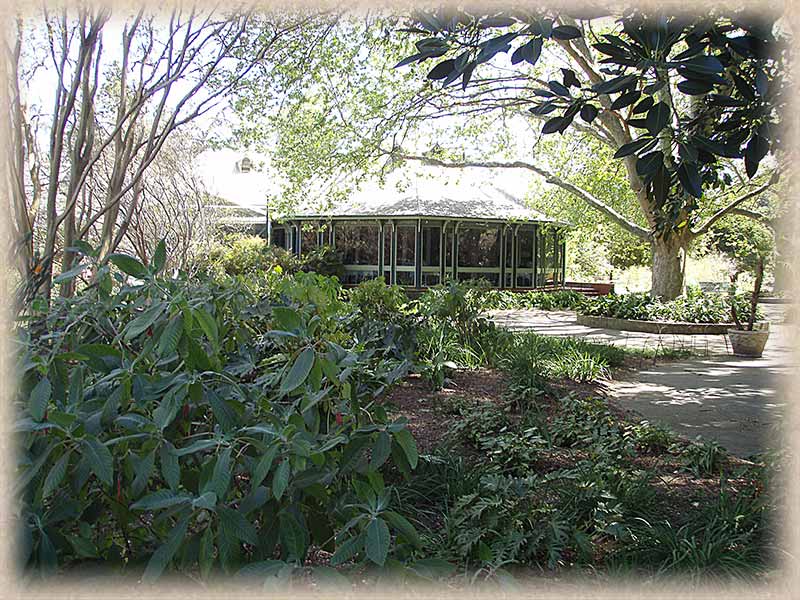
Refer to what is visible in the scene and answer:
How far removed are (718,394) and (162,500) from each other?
6.68 metres

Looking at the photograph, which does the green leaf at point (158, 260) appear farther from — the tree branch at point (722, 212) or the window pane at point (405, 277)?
the window pane at point (405, 277)

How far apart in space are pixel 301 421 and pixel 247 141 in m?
11.4

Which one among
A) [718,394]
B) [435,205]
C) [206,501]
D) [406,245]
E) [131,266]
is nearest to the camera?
[206,501]

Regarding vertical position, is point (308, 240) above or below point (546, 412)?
above

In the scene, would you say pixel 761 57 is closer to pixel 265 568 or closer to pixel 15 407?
pixel 265 568

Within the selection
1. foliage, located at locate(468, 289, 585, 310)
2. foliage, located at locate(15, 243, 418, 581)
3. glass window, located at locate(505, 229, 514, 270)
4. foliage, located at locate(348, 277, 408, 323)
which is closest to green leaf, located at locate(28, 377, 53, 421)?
foliage, located at locate(15, 243, 418, 581)

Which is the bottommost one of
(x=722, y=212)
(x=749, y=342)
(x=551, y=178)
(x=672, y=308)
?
(x=749, y=342)

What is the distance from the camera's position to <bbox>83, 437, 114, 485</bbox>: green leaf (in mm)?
1410

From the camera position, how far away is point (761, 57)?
2814 mm

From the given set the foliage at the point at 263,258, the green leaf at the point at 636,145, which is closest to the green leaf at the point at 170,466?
the green leaf at the point at 636,145

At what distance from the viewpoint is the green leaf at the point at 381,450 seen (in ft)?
5.05

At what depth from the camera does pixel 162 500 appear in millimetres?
1399

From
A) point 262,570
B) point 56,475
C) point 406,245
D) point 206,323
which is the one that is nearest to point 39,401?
point 56,475

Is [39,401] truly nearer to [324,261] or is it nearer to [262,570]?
[262,570]
